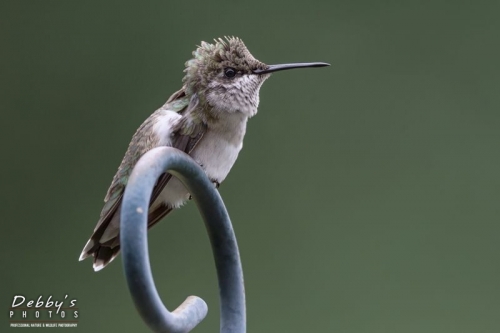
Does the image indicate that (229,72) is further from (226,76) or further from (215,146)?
(215,146)

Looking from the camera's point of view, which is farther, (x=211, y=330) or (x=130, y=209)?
(x=211, y=330)

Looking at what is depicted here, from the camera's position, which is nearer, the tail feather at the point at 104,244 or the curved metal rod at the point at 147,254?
the curved metal rod at the point at 147,254

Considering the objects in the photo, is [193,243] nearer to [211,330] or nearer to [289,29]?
[211,330]

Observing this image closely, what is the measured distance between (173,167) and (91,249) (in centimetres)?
103

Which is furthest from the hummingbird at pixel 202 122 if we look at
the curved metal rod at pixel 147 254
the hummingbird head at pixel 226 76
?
the curved metal rod at pixel 147 254

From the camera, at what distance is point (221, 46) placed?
7.66 feet

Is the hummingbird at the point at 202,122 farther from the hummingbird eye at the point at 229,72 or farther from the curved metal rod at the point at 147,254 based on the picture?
the curved metal rod at the point at 147,254

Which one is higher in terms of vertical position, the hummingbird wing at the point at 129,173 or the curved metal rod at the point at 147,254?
the hummingbird wing at the point at 129,173

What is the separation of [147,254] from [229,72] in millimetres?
1242

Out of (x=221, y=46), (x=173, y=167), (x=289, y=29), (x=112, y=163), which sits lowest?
(x=173, y=167)

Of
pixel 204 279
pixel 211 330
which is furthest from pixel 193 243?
pixel 211 330

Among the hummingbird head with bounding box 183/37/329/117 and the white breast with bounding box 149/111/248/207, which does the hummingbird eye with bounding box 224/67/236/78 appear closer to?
the hummingbird head with bounding box 183/37/329/117

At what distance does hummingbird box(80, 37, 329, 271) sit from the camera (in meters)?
2.23

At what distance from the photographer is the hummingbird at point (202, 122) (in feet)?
7.32
